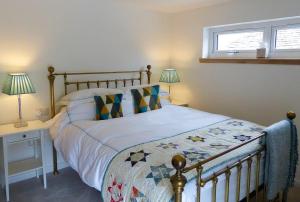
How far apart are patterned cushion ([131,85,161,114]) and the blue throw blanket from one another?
1.52 meters

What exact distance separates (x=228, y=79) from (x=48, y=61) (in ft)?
7.35

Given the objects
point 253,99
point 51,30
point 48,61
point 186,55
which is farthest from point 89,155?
point 186,55

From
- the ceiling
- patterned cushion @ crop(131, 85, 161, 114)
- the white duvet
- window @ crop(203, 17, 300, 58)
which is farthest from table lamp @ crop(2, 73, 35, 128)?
window @ crop(203, 17, 300, 58)

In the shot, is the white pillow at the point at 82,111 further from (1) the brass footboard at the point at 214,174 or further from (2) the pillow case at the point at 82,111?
(1) the brass footboard at the point at 214,174

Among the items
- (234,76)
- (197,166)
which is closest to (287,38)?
(234,76)

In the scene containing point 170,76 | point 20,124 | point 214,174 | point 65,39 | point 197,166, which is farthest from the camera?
point 170,76

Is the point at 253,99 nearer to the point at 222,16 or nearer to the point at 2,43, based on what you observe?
the point at 222,16

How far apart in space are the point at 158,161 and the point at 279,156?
36.2 inches

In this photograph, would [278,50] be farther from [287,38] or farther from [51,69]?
[51,69]

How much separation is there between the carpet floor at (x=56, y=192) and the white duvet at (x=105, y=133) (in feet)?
1.22

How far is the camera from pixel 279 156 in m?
1.80

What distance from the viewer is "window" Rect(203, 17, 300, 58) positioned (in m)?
2.77

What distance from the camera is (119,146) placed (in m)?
1.85

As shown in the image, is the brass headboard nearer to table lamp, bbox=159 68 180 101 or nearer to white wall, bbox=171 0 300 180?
table lamp, bbox=159 68 180 101
